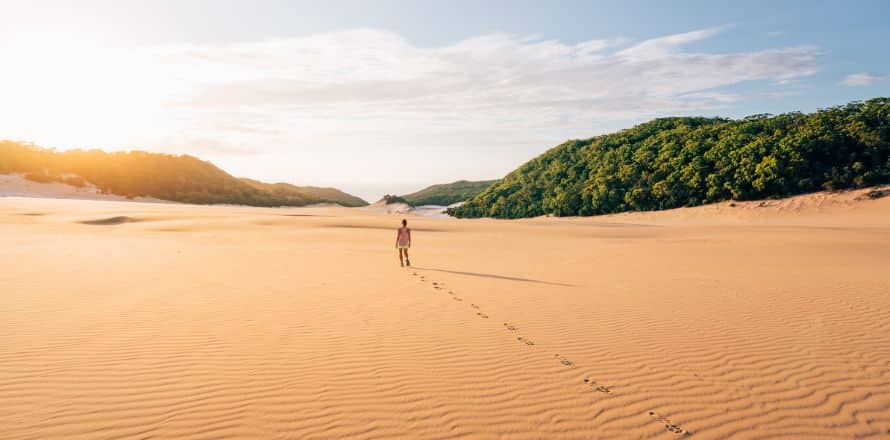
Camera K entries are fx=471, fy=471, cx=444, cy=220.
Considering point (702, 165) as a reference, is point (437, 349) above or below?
below

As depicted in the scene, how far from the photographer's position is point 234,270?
46.6 feet

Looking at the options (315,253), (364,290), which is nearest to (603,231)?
(315,253)

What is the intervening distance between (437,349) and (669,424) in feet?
10.9

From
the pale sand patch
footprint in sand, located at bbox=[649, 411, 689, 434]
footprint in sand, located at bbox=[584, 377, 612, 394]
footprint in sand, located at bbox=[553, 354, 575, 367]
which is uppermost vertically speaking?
the pale sand patch

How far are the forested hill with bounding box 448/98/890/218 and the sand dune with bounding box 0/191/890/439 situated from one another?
26.8 metres

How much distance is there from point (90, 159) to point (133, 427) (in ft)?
276

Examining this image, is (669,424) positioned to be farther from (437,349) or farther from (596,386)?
(437,349)

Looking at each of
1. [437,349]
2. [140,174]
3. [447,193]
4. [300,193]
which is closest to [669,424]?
[437,349]

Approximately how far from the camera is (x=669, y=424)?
4836mm

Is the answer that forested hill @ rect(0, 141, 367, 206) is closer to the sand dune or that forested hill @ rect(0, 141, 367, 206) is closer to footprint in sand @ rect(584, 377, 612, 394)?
the sand dune

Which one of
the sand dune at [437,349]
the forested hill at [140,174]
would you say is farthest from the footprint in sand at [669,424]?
the forested hill at [140,174]

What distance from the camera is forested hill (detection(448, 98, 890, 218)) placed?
128 feet

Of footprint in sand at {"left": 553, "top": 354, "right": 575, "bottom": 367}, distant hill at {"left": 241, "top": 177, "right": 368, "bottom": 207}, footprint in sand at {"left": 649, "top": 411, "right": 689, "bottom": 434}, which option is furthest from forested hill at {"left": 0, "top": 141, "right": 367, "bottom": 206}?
footprint in sand at {"left": 649, "top": 411, "right": 689, "bottom": 434}

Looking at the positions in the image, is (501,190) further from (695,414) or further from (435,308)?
(695,414)
